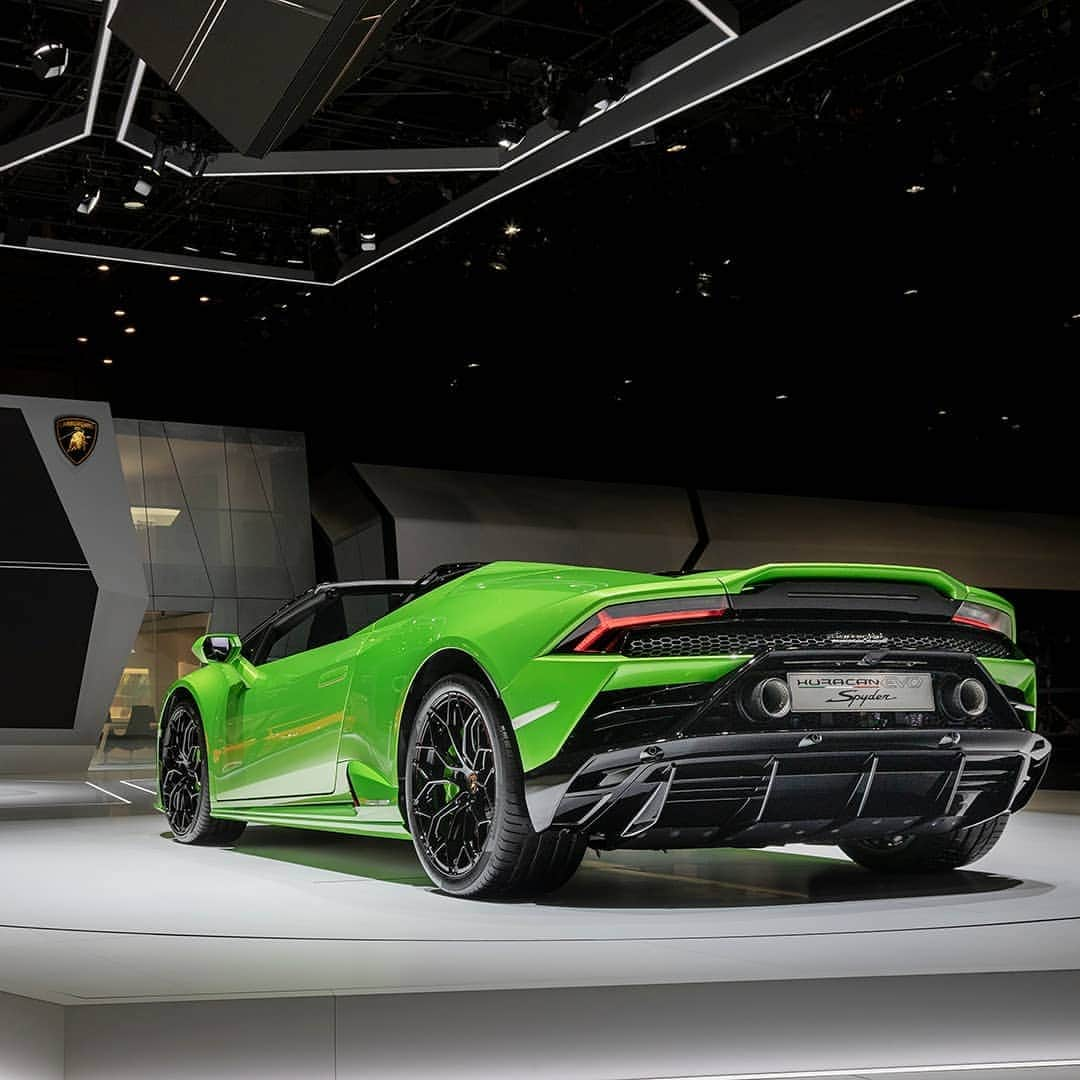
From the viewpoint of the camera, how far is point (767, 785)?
13.4 feet

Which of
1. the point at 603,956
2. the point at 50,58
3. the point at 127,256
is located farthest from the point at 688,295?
the point at 603,956

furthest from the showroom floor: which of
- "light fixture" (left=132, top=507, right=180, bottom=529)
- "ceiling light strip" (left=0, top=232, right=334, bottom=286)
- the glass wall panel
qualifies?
"light fixture" (left=132, top=507, right=180, bottom=529)

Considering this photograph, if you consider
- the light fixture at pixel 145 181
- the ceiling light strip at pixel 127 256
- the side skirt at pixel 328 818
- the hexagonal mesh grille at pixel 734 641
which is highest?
the ceiling light strip at pixel 127 256

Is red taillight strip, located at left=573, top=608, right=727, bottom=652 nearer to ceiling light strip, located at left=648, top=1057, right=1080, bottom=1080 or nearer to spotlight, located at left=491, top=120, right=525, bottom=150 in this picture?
ceiling light strip, located at left=648, top=1057, right=1080, bottom=1080

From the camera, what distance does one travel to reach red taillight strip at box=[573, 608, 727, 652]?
4129mm

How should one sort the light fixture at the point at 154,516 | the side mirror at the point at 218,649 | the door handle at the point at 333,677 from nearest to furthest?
the door handle at the point at 333,677
the side mirror at the point at 218,649
the light fixture at the point at 154,516

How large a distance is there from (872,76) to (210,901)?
9.76 metres

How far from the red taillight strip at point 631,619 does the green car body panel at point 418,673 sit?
0.03m

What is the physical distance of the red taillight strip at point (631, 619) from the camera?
413 cm

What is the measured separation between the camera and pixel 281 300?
20828 millimetres

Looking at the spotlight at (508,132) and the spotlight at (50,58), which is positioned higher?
the spotlight at (508,132)

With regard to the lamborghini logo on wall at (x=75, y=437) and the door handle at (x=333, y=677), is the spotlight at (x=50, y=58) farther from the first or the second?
the door handle at (x=333, y=677)

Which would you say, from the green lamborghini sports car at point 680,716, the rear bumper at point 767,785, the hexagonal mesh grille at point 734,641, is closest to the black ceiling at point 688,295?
the green lamborghini sports car at point 680,716

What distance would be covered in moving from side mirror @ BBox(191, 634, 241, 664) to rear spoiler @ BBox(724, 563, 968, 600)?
2868 mm
